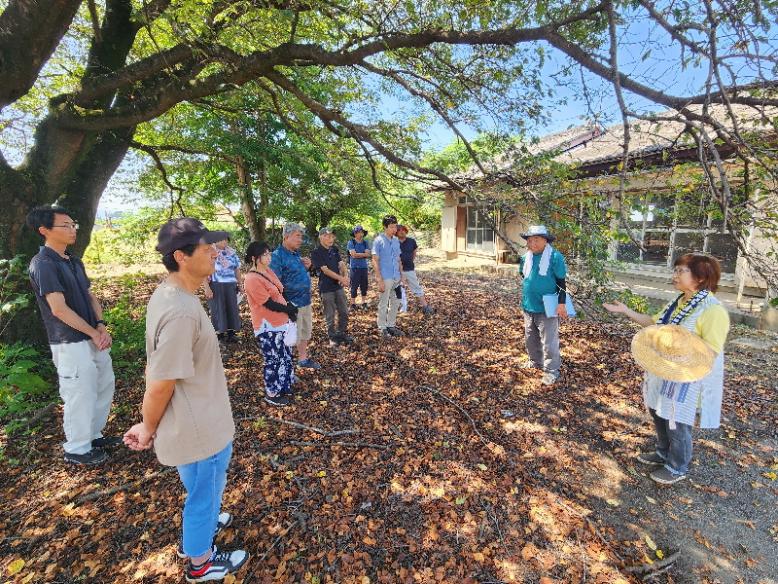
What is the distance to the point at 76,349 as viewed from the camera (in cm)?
301

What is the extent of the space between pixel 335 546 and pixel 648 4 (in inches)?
167

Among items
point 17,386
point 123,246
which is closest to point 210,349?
point 17,386

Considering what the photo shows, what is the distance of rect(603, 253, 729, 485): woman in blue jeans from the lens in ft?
8.72

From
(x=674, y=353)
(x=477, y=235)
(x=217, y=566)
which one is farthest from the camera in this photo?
(x=477, y=235)

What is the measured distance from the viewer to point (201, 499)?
6.71ft

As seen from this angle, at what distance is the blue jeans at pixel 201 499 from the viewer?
1992mm

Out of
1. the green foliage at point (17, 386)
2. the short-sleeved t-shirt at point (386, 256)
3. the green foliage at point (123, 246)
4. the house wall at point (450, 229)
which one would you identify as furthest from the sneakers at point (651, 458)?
the green foliage at point (123, 246)

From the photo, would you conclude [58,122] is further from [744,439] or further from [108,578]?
[744,439]

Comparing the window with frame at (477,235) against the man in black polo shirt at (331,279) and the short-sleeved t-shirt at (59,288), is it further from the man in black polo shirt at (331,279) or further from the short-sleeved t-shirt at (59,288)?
the short-sleeved t-shirt at (59,288)

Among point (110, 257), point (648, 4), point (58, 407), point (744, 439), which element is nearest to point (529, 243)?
point (648, 4)

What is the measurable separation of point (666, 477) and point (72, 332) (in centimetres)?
504

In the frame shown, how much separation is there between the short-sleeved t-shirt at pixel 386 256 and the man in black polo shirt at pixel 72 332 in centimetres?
374

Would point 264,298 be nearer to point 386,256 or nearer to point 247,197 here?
point 386,256

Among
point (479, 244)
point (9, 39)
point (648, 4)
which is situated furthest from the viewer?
point (479, 244)
